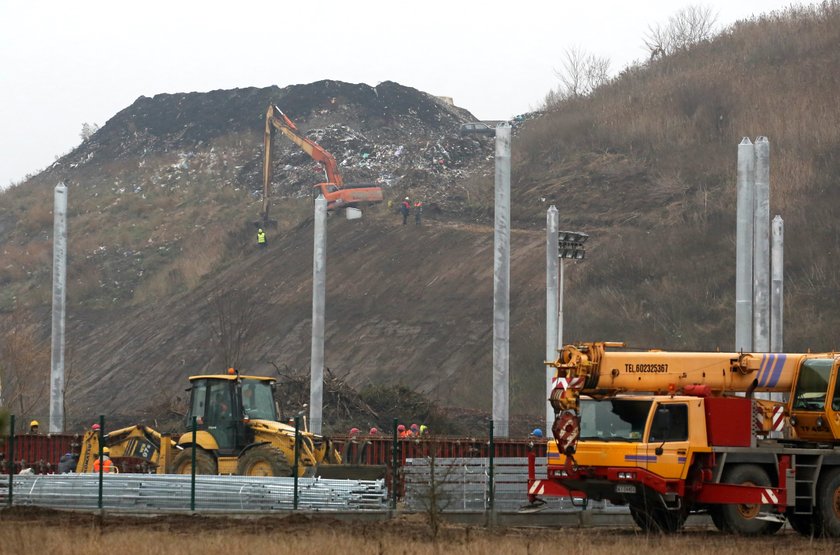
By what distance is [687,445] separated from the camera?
61.5 feet

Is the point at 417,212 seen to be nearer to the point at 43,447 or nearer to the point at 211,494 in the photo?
the point at 43,447

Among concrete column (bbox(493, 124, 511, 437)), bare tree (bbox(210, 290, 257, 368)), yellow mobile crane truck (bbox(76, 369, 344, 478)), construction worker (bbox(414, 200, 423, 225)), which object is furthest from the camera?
construction worker (bbox(414, 200, 423, 225))

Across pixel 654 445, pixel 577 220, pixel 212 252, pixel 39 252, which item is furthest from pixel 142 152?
pixel 654 445

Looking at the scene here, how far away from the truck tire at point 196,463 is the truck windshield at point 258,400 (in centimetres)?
114

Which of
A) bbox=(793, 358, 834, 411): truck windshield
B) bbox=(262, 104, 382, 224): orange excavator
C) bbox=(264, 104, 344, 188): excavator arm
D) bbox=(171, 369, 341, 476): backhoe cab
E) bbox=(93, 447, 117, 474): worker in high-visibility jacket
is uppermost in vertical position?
bbox=(264, 104, 344, 188): excavator arm

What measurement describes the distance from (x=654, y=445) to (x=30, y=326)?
198ft

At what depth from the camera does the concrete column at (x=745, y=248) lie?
28781mm

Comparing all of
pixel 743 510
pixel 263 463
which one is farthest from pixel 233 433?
pixel 743 510

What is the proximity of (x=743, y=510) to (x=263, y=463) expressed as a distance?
30.6ft

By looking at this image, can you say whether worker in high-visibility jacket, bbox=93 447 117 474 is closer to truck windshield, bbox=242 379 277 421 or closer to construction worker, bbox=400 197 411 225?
truck windshield, bbox=242 379 277 421

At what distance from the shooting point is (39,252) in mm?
88312

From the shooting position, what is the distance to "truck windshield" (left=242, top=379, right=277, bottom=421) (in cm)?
2552

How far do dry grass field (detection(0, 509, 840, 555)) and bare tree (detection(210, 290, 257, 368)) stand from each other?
3932 centimetres

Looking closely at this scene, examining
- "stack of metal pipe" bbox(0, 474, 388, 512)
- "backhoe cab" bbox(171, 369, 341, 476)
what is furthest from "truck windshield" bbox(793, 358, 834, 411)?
"backhoe cab" bbox(171, 369, 341, 476)
